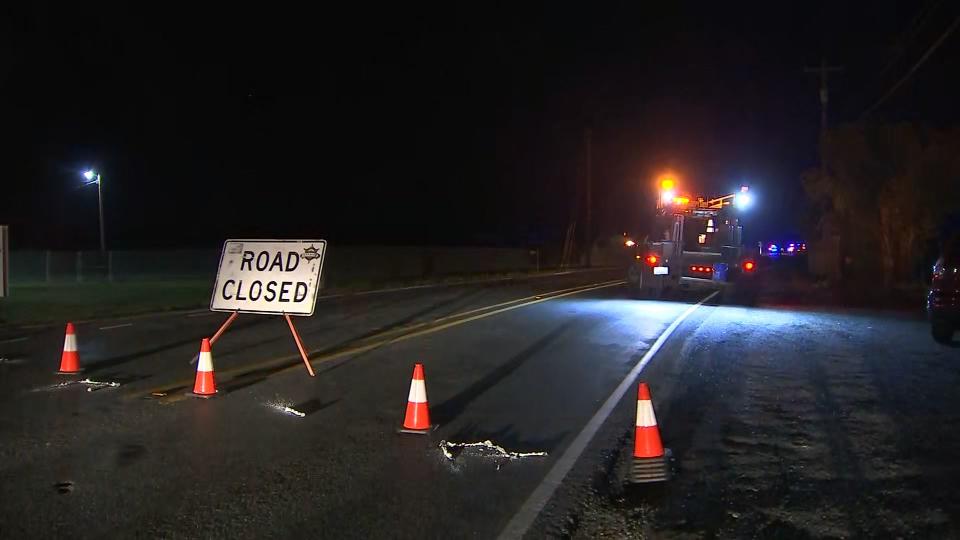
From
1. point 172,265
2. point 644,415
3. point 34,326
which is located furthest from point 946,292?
point 172,265

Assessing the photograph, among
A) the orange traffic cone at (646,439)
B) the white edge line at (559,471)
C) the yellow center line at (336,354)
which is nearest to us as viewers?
the white edge line at (559,471)

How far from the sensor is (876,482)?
20.7 feet

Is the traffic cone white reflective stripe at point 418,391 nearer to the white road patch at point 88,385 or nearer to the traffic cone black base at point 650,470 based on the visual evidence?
the traffic cone black base at point 650,470

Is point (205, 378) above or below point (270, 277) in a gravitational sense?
below

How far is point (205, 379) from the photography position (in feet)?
31.1

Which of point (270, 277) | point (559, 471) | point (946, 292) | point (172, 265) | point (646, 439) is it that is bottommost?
point (559, 471)

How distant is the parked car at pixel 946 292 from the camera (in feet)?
43.8

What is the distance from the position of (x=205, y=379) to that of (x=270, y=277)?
188 centimetres

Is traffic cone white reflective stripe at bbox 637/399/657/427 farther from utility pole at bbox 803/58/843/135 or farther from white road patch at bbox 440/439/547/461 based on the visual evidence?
utility pole at bbox 803/58/843/135

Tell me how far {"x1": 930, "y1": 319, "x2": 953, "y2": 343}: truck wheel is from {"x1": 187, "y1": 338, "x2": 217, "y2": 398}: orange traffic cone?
37.5 feet

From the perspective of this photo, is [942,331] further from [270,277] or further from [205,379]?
[205,379]

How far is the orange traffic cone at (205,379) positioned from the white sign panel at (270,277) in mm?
1237

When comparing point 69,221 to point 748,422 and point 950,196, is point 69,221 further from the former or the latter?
point 748,422

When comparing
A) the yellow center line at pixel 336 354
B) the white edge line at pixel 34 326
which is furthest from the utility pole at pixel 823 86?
the white edge line at pixel 34 326
